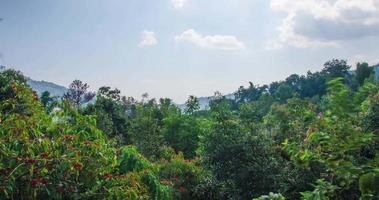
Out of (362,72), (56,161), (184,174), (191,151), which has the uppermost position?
(362,72)

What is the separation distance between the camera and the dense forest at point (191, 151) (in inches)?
136

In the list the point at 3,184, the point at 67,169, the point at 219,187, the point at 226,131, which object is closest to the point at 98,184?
the point at 67,169

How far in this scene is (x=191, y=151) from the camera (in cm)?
1888

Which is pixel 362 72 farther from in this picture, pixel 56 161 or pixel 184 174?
pixel 56 161

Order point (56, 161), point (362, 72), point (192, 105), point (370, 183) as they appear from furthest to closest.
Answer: point (362, 72)
point (192, 105)
point (56, 161)
point (370, 183)

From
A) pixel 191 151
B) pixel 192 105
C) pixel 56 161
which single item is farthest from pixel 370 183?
pixel 192 105

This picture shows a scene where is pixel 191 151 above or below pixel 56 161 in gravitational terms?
below

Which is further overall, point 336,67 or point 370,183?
point 336,67

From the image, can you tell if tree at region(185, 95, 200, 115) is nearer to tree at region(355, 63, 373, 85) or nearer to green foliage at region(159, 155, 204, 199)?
green foliage at region(159, 155, 204, 199)

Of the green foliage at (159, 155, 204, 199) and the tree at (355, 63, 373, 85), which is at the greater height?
the tree at (355, 63, 373, 85)

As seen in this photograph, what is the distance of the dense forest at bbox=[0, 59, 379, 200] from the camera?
11.4 feet

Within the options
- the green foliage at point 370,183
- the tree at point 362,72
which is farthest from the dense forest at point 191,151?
the tree at point 362,72

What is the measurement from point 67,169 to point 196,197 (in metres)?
8.34

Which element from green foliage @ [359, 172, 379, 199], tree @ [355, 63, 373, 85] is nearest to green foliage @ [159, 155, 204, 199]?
green foliage @ [359, 172, 379, 199]
